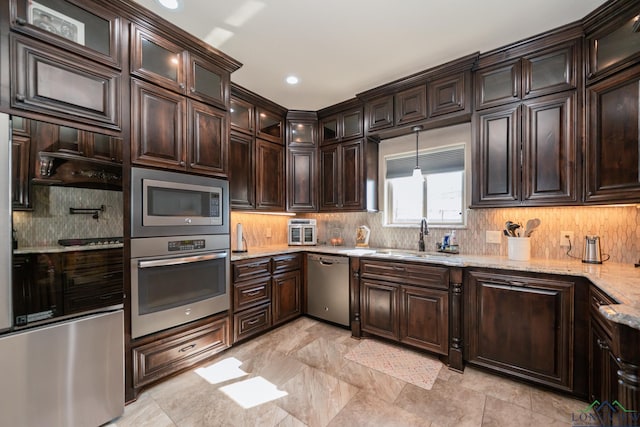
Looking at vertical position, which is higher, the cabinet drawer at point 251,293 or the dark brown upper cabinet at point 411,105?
the dark brown upper cabinet at point 411,105

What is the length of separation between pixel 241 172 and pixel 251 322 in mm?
1708

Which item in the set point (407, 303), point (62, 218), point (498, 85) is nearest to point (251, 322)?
point (407, 303)

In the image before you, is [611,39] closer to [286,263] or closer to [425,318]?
[425,318]

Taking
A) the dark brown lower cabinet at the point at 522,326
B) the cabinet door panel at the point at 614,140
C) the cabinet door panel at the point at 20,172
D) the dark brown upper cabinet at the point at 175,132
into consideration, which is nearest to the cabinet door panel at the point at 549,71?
the cabinet door panel at the point at 614,140

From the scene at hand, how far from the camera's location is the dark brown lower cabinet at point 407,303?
7.93 feet

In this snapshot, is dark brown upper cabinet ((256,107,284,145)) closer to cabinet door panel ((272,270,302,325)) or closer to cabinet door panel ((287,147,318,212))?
→ cabinet door panel ((287,147,318,212))

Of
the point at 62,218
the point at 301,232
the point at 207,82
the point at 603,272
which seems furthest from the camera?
the point at 301,232

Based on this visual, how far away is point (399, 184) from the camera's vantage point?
351 centimetres

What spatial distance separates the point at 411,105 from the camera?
2.89 meters

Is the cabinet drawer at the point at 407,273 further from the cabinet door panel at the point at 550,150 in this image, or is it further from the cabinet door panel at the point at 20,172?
the cabinet door panel at the point at 20,172

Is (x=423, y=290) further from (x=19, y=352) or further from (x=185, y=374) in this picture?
(x=19, y=352)

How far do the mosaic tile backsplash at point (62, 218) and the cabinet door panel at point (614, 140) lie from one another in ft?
11.5

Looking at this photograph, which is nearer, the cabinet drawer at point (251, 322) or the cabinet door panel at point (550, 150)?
the cabinet door panel at point (550, 150)

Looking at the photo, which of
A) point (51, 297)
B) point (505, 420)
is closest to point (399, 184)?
point (505, 420)
